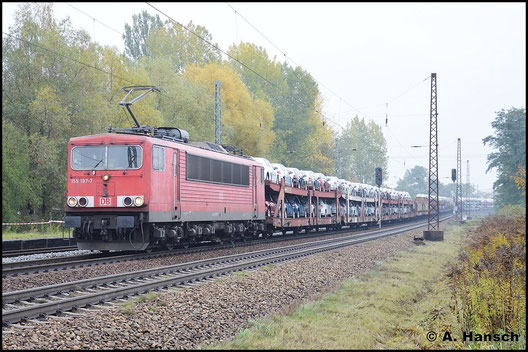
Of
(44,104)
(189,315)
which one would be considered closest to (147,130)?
(189,315)

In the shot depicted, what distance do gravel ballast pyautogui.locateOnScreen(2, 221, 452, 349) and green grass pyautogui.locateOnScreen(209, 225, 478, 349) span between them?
21.2 inches

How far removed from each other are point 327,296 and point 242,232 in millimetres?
12203

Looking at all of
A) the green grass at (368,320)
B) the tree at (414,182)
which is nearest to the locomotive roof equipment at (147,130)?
the green grass at (368,320)

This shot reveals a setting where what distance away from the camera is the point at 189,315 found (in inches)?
342

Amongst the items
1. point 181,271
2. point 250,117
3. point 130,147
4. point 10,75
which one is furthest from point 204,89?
point 181,271

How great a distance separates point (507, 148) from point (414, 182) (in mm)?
116681

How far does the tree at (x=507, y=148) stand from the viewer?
42250 mm

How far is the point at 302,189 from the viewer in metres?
30.5

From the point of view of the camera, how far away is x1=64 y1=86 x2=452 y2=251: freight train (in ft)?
50.7

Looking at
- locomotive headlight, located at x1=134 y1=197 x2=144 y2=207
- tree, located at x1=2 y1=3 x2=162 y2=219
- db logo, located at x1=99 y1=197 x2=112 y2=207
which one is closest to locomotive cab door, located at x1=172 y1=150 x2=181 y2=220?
locomotive headlight, located at x1=134 y1=197 x2=144 y2=207

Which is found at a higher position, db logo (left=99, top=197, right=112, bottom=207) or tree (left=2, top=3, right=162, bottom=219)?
tree (left=2, top=3, right=162, bottom=219)

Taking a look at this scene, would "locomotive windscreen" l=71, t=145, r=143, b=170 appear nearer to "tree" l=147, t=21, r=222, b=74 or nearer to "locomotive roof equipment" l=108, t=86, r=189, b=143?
"locomotive roof equipment" l=108, t=86, r=189, b=143

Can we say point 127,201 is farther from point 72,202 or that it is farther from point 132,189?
point 72,202

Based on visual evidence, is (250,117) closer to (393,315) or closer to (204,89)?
(204,89)
